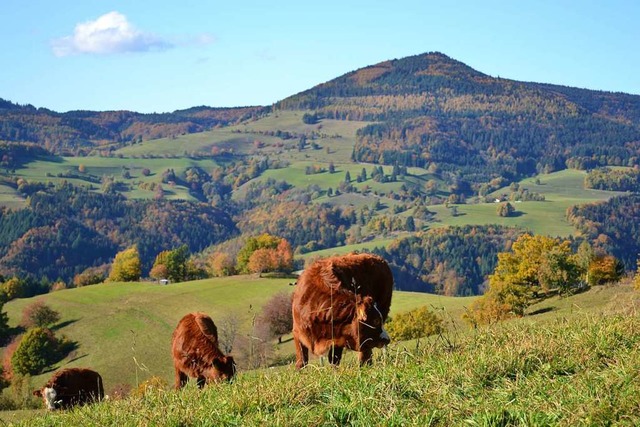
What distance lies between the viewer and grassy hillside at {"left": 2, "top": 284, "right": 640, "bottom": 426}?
18.0 ft

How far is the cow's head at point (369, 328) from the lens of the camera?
981 cm

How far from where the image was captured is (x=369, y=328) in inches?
389

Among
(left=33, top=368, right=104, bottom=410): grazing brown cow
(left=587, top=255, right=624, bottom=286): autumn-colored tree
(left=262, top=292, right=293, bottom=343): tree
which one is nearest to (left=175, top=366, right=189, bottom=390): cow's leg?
(left=33, top=368, right=104, bottom=410): grazing brown cow

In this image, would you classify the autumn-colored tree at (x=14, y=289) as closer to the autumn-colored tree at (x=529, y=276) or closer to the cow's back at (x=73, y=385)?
the autumn-colored tree at (x=529, y=276)

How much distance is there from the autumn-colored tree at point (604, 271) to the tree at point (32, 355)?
5675 cm

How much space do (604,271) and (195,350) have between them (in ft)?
→ 201

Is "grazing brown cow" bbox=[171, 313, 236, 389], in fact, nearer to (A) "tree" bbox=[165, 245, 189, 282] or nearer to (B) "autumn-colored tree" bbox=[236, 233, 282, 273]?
(B) "autumn-colored tree" bbox=[236, 233, 282, 273]

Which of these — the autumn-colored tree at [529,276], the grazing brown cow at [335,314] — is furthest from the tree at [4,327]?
the grazing brown cow at [335,314]

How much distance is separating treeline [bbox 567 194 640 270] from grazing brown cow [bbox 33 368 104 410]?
162 metres

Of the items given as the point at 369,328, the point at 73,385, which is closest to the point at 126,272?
the point at 73,385

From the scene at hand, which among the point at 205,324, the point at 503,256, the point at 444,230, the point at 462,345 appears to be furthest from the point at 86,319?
the point at 444,230

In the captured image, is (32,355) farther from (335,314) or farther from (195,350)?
(335,314)

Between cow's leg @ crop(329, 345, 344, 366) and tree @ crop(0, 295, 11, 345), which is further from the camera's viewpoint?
tree @ crop(0, 295, 11, 345)

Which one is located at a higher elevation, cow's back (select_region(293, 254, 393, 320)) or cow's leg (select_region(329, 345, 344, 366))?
cow's back (select_region(293, 254, 393, 320))
